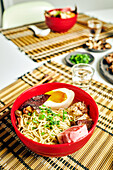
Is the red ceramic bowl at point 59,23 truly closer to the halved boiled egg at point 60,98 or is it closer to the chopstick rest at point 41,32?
the chopstick rest at point 41,32

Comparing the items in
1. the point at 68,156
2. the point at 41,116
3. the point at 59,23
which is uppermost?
the point at 59,23

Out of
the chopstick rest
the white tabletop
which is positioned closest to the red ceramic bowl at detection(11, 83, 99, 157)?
the white tabletop

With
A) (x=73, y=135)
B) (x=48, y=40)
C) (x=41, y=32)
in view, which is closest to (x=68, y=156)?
(x=73, y=135)

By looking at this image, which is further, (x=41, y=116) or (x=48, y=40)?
(x=48, y=40)

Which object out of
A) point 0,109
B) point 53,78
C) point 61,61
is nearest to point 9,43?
point 61,61

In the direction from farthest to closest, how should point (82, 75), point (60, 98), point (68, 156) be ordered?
point (82, 75)
point (60, 98)
point (68, 156)

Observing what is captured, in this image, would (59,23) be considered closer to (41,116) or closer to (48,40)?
(48,40)

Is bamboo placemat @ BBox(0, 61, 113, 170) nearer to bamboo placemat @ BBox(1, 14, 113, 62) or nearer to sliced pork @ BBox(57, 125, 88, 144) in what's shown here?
sliced pork @ BBox(57, 125, 88, 144)
